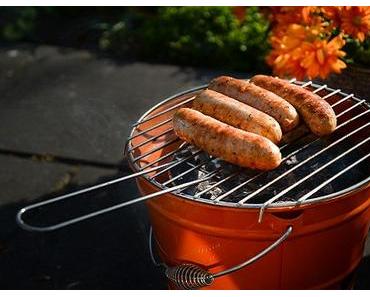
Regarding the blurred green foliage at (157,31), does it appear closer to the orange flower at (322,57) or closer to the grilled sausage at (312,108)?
the orange flower at (322,57)

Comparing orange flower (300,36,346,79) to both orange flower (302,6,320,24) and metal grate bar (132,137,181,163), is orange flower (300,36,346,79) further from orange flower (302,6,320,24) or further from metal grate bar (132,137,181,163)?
metal grate bar (132,137,181,163)

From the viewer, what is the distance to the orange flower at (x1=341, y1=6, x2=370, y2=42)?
7.60 ft

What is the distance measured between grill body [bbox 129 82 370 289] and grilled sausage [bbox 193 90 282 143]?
0.19m

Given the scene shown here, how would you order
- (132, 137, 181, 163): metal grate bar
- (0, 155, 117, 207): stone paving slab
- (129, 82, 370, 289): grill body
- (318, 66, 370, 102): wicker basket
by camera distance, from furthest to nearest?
1. (0, 155, 117, 207): stone paving slab
2. (318, 66, 370, 102): wicker basket
3. (132, 137, 181, 163): metal grate bar
4. (129, 82, 370, 289): grill body

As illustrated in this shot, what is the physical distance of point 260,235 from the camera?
1840mm

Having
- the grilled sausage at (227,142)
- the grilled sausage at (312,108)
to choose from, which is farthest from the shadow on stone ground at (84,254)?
the grilled sausage at (312,108)

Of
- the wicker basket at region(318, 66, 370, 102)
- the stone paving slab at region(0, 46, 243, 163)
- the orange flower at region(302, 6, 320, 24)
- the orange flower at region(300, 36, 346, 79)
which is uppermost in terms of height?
the orange flower at region(302, 6, 320, 24)

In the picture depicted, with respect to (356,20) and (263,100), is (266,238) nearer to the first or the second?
(263,100)

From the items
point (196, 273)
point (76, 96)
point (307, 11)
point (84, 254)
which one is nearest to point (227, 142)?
point (196, 273)

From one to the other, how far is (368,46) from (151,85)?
1.71 metres

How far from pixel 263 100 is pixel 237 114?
0.34 ft

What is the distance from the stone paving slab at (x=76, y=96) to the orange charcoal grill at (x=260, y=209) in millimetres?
1403

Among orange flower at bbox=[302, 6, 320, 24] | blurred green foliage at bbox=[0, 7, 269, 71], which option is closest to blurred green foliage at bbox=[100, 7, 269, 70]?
blurred green foliage at bbox=[0, 7, 269, 71]

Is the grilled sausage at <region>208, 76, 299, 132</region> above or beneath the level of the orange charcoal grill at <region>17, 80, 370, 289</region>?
above
